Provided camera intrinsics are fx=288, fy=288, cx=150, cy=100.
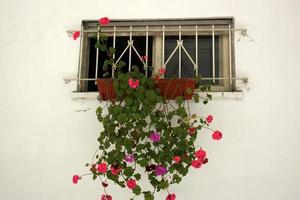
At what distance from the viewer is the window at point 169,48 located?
186cm

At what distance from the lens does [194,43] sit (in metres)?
1.94

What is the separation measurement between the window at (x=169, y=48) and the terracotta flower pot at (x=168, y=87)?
0.25 meters

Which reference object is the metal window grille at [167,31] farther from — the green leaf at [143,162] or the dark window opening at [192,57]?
the green leaf at [143,162]

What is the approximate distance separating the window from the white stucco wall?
0.07 metres

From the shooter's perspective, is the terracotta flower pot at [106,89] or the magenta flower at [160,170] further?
the terracotta flower pot at [106,89]

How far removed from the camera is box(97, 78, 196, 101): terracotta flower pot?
156 centimetres

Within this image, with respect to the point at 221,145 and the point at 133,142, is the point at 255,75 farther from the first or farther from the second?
the point at 133,142

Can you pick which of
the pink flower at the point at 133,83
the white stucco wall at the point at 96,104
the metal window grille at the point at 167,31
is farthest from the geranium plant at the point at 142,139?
the metal window grille at the point at 167,31

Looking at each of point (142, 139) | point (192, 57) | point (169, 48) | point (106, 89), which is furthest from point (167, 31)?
point (142, 139)

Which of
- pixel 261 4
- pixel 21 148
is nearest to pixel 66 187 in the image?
pixel 21 148

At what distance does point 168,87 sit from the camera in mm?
1582

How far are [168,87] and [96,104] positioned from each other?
19.5 inches

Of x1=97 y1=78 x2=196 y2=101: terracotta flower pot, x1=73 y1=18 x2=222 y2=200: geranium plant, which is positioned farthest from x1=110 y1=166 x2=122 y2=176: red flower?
x1=97 y1=78 x2=196 y2=101: terracotta flower pot

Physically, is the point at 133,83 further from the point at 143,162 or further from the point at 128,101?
the point at 143,162
